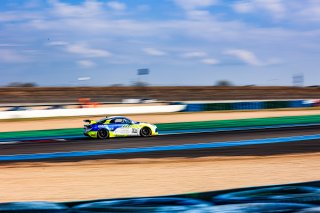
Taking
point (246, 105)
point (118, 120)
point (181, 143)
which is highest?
point (246, 105)

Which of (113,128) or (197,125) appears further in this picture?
(197,125)

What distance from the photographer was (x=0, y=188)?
9.19m

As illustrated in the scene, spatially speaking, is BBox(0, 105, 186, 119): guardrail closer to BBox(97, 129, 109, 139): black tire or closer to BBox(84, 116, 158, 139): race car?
BBox(84, 116, 158, 139): race car

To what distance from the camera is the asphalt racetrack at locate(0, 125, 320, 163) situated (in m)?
13.9

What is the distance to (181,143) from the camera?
54.3ft

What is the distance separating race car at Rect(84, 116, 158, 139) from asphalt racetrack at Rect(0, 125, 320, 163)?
33 centimetres

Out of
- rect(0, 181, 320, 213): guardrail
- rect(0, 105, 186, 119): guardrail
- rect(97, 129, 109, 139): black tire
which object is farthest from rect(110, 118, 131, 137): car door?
rect(0, 105, 186, 119): guardrail

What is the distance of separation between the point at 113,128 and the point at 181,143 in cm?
322

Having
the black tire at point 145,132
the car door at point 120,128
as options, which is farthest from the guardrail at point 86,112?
the car door at point 120,128

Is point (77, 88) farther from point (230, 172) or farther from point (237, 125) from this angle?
point (230, 172)

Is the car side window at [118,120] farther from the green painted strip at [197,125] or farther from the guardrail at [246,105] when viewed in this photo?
the guardrail at [246,105]

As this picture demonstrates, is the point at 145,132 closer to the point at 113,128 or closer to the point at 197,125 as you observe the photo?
the point at 113,128

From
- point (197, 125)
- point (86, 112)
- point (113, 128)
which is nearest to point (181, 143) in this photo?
point (113, 128)

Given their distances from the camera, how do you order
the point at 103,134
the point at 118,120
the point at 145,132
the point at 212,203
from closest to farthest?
1. the point at 212,203
2. the point at 103,134
3. the point at 118,120
4. the point at 145,132
